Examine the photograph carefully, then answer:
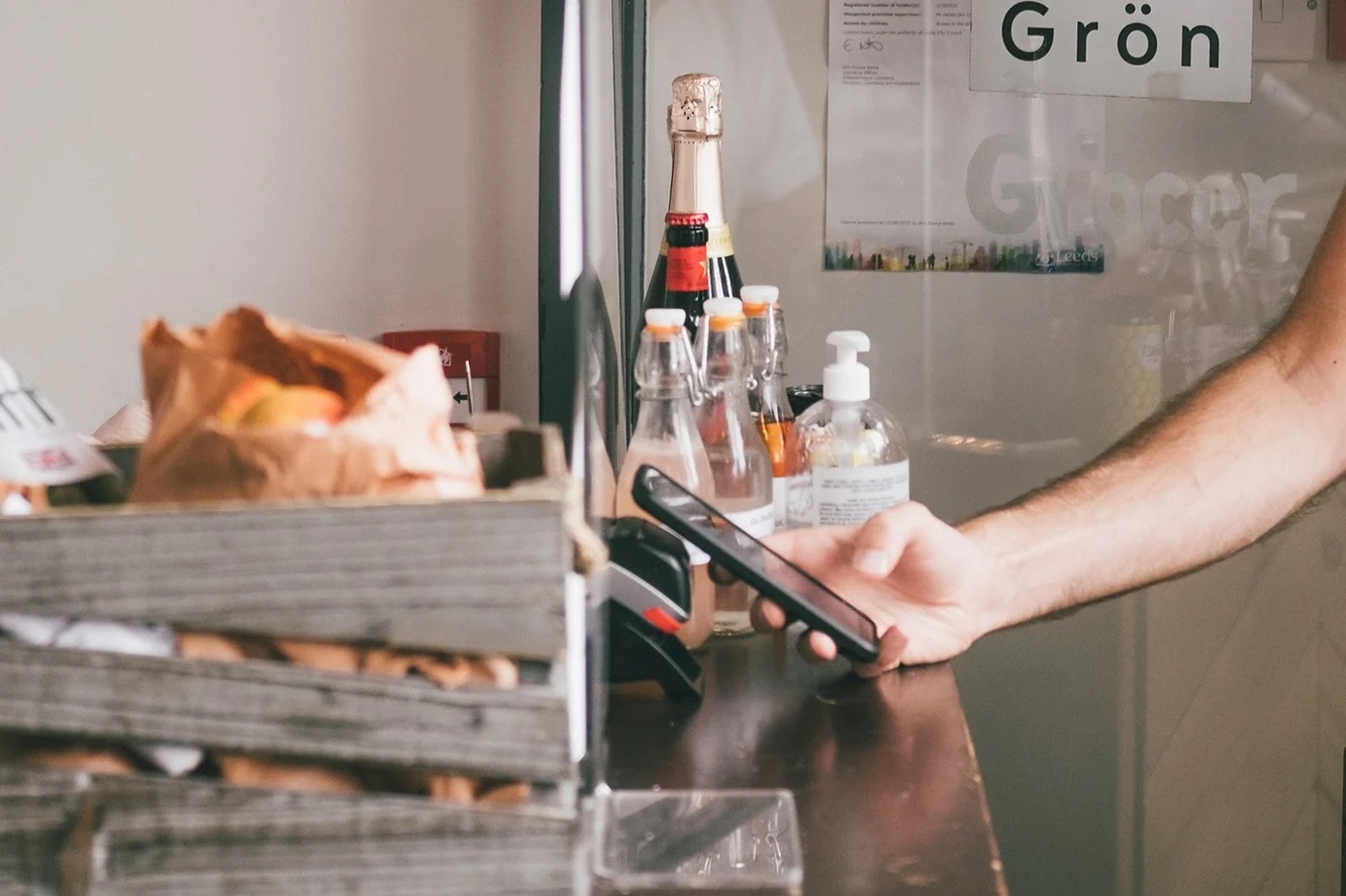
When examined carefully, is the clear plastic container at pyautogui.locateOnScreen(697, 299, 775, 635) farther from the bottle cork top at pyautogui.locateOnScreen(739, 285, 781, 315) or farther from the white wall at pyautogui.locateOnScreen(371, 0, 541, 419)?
the white wall at pyautogui.locateOnScreen(371, 0, 541, 419)

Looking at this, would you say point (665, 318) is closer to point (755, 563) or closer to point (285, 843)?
point (755, 563)

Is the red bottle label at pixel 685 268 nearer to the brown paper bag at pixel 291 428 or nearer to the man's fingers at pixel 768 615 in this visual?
the man's fingers at pixel 768 615

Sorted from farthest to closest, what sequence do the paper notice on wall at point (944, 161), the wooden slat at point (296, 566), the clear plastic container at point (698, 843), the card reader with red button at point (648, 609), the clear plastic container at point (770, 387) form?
the paper notice on wall at point (944, 161) < the clear plastic container at point (770, 387) < the card reader with red button at point (648, 609) < the clear plastic container at point (698, 843) < the wooden slat at point (296, 566)

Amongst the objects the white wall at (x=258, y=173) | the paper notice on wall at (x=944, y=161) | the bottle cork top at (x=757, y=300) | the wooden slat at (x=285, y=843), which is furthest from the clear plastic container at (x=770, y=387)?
the wooden slat at (x=285, y=843)

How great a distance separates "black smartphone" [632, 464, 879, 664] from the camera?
764 millimetres

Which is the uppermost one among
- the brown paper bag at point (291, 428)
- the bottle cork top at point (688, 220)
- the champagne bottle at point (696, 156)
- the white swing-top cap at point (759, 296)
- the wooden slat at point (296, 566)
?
the champagne bottle at point (696, 156)

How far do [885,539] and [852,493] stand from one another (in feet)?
0.22

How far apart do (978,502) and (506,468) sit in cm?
115

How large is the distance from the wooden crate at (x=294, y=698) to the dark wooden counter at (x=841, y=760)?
22 cm

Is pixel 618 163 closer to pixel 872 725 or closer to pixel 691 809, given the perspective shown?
pixel 872 725

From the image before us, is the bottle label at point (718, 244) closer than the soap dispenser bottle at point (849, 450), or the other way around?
the soap dispenser bottle at point (849, 450)

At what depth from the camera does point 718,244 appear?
105 centimetres

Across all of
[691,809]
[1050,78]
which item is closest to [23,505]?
[691,809]

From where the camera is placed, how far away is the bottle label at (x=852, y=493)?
0.90m
